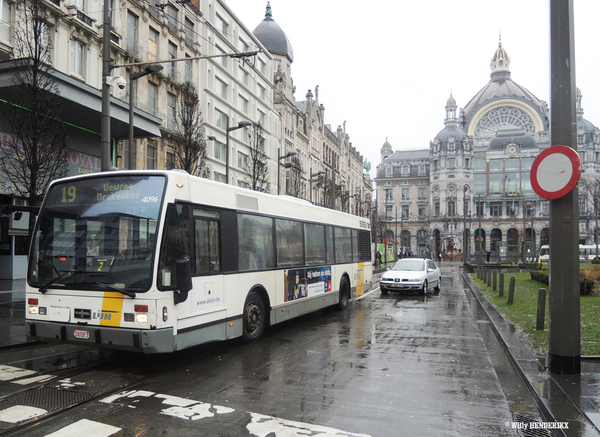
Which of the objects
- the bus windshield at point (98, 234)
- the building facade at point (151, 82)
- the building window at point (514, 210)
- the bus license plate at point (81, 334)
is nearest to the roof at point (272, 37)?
the building facade at point (151, 82)

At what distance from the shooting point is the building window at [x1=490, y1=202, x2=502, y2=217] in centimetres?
10475

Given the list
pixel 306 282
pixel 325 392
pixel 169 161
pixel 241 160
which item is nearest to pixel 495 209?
pixel 241 160

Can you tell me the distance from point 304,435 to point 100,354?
509 cm

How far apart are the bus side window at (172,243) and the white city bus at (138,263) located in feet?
0.05

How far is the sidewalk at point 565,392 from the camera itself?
202 inches

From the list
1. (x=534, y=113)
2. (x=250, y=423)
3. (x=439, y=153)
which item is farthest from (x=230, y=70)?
(x=534, y=113)

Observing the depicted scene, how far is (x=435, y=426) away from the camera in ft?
17.2

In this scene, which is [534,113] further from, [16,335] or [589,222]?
[16,335]

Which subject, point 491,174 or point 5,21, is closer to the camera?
point 5,21

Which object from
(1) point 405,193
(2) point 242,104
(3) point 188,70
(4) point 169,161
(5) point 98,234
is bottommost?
(5) point 98,234

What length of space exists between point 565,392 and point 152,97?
2847 cm

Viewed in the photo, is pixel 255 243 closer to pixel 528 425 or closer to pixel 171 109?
pixel 528 425


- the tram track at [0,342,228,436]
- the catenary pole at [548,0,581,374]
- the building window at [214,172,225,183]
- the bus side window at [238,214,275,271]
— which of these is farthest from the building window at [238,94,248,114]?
the catenary pole at [548,0,581,374]

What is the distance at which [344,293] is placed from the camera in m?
15.5
